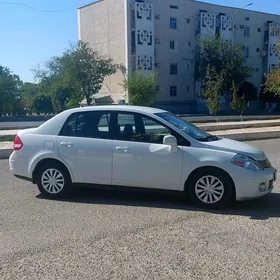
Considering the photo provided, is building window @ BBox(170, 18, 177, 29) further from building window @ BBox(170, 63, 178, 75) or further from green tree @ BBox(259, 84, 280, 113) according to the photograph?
green tree @ BBox(259, 84, 280, 113)

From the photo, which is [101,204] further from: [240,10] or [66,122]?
[240,10]

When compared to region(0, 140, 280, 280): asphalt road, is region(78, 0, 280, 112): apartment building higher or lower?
higher

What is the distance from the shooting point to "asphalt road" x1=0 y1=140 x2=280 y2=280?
10.6 feet

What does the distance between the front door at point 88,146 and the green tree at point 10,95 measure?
1464 inches

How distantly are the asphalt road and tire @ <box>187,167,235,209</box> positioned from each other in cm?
17

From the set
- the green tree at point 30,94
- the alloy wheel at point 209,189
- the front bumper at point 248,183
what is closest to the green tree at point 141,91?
the alloy wheel at point 209,189

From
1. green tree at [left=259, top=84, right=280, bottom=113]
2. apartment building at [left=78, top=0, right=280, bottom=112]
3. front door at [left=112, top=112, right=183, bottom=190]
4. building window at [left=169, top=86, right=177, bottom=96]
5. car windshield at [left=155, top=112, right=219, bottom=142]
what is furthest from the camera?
green tree at [left=259, top=84, right=280, bottom=113]

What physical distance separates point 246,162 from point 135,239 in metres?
2.10

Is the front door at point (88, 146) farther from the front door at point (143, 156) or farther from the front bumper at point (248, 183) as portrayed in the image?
the front bumper at point (248, 183)

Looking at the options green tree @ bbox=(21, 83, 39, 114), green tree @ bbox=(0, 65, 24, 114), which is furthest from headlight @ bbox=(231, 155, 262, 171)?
green tree @ bbox=(21, 83, 39, 114)

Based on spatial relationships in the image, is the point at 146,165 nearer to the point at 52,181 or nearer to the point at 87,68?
the point at 52,181

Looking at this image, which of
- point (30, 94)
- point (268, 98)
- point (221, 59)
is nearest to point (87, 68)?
point (221, 59)

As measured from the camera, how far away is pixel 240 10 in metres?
54.9

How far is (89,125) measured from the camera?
5.59 meters
